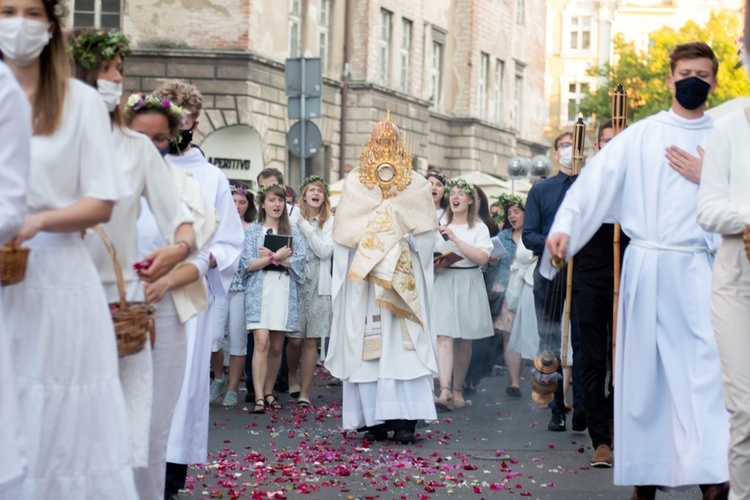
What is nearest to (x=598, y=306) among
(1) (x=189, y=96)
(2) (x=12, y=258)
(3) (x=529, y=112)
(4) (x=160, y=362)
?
(1) (x=189, y=96)

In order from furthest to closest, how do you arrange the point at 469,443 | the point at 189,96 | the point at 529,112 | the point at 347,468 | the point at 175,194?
1. the point at 529,112
2. the point at 469,443
3. the point at 347,468
4. the point at 189,96
5. the point at 175,194

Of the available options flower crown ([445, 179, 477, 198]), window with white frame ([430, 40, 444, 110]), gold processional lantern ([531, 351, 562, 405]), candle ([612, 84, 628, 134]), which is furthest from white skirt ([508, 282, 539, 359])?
window with white frame ([430, 40, 444, 110])

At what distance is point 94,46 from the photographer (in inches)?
228

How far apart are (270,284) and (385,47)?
28121 mm

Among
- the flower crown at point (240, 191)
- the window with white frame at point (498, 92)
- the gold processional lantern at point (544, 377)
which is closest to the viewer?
the gold processional lantern at point (544, 377)

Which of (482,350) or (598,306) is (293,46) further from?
(598,306)

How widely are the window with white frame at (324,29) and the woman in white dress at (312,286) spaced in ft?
74.9

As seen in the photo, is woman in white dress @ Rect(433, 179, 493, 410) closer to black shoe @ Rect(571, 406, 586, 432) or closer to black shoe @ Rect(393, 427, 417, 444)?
black shoe @ Rect(571, 406, 586, 432)

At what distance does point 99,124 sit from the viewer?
4977 mm

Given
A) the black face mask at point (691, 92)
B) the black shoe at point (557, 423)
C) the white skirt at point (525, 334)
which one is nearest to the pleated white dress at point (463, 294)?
the white skirt at point (525, 334)

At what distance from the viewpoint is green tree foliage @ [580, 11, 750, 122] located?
62125 millimetres

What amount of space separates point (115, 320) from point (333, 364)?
21.5 ft

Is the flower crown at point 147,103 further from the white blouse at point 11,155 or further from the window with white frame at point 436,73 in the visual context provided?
the window with white frame at point 436,73

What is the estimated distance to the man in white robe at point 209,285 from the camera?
7.95m
